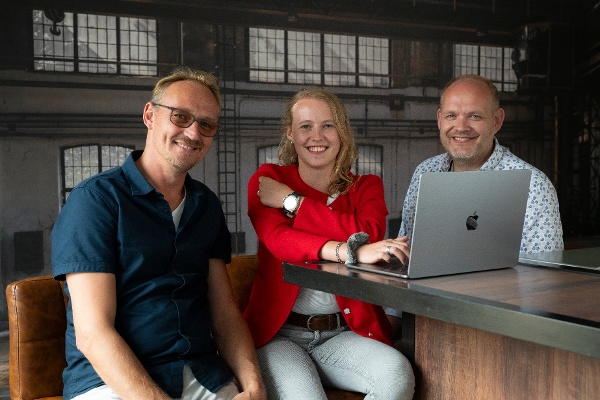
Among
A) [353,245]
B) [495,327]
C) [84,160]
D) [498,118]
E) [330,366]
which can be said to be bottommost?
[330,366]

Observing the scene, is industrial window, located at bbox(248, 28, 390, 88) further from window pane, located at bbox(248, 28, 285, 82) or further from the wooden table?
the wooden table

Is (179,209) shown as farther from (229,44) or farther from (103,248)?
(229,44)

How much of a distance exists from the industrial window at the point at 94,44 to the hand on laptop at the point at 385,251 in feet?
12.1

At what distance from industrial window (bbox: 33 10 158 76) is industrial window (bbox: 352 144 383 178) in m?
2.03

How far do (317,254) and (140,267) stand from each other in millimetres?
606

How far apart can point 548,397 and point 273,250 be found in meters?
1.01

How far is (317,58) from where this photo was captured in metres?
6.24

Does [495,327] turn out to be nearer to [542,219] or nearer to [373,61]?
[542,219]

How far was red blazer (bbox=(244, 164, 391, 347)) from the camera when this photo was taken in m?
2.42

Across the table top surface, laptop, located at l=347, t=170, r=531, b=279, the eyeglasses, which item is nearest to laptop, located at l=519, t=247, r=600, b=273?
the table top surface

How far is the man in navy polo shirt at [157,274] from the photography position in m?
1.94

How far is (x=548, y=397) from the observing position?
1.93 meters

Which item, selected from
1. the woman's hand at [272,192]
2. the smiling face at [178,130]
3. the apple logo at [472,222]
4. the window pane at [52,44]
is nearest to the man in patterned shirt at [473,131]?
the woman's hand at [272,192]

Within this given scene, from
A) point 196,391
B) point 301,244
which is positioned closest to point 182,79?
point 301,244
